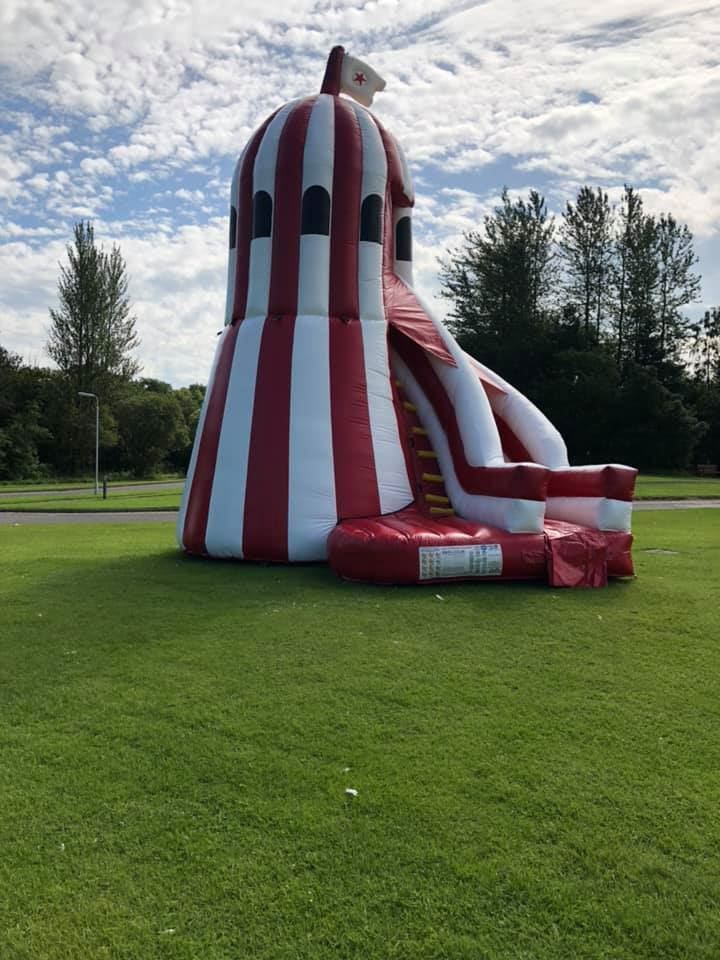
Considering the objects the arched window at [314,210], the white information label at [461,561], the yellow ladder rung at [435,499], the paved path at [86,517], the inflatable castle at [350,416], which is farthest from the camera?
the paved path at [86,517]

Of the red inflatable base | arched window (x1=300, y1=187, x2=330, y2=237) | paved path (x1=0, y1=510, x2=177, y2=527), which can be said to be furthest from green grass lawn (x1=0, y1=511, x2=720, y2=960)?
paved path (x1=0, y1=510, x2=177, y2=527)

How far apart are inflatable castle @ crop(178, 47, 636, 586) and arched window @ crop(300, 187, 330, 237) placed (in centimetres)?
1

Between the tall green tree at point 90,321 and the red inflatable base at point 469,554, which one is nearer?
the red inflatable base at point 469,554

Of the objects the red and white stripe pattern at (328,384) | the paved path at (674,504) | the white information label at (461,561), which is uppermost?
the red and white stripe pattern at (328,384)

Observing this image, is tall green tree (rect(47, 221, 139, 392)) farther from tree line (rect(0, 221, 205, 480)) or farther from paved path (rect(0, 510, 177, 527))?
paved path (rect(0, 510, 177, 527))

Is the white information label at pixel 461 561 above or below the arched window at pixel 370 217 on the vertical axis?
below

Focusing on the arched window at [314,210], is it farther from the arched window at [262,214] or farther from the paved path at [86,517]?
the paved path at [86,517]

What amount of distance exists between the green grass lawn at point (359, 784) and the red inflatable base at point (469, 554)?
79cm

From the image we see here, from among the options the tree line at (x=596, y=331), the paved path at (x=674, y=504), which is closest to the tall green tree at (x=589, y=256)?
the tree line at (x=596, y=331)

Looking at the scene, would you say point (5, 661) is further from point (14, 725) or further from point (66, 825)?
point (66, 825)

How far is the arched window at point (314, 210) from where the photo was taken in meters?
7.45

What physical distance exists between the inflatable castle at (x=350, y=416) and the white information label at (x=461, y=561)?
0.06 feet

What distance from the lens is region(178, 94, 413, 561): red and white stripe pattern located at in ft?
22.6

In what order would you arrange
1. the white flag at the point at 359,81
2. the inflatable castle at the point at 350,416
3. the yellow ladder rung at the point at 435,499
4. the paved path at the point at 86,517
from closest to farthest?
the inflatable castle at the point at 350,416, the yellow ladder rung at the point at 435,499, the white flag at the point at 359,81, the paved path at the point at 86,517
